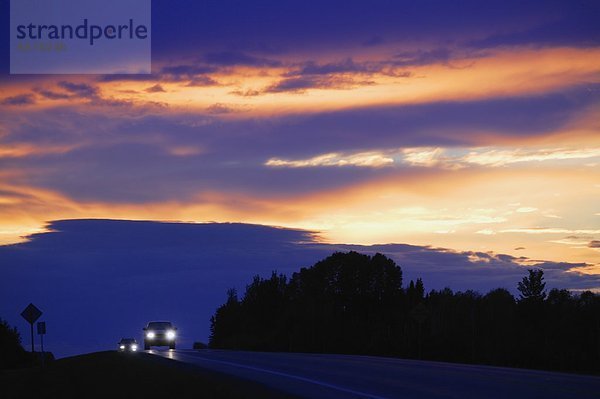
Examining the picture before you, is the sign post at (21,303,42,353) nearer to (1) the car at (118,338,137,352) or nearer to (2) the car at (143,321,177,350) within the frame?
(2) the car at (143,321,177,350)

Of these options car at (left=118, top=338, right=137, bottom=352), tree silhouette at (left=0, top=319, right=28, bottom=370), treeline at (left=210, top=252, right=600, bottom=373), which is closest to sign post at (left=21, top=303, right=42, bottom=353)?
tree silhouette at (left=0, top=319, right=28, bottom=370)

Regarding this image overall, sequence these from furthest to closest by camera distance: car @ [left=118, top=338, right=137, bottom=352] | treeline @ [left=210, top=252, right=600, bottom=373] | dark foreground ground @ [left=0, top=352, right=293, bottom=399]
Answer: car @ [left=118, top=338, right=137, bottom=352], treeline @ [left=210, top=252, right=600, bottom=373], dark foreground ground @ [left=0, top=352, right=293, bottom=399]

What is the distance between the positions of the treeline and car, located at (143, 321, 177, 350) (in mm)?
12931

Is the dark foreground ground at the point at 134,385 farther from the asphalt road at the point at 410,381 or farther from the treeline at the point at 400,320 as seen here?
the treeline at the point at 400,320

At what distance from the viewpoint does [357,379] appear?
25.6m

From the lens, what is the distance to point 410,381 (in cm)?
2416

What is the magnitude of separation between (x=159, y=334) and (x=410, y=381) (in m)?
39.8

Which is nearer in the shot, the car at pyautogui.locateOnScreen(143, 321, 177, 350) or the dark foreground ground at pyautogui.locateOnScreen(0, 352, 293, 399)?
the dark foreground ground at pyautogui.locateOnScreen(0, 352, 293, 399)

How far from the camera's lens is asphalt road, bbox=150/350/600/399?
797 inches

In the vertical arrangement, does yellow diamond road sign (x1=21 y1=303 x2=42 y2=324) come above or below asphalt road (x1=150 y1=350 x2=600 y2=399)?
above

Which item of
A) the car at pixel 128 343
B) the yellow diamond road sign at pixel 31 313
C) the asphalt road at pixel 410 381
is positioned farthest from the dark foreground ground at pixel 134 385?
the car at pixel 128 343

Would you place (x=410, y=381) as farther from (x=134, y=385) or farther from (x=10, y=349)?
(x=10, y=349)

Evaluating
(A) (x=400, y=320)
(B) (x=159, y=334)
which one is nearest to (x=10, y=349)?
(B) (x=159, y=334)

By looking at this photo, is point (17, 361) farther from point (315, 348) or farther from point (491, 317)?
point (491, 317)
